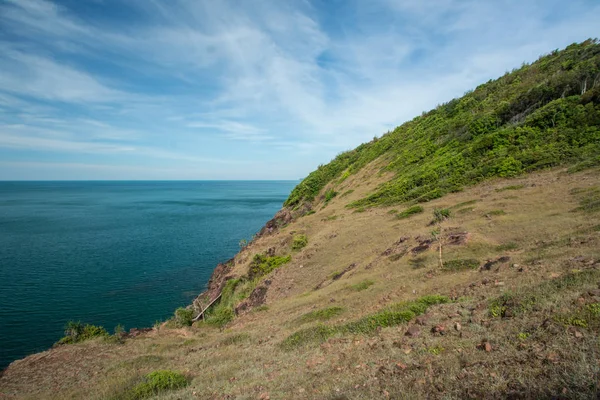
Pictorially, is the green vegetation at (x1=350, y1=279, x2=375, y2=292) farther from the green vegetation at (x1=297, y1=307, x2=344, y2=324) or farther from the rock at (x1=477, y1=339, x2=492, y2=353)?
the rock at (x1=477, y1=339, x2=492, y2=353)

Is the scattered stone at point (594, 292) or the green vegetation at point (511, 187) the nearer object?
the scattered stone at point (594, 292)

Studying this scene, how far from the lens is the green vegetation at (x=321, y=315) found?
15866 mm

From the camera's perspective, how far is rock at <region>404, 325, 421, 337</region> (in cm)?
1050

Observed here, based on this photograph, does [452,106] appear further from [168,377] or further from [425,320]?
[168,377]

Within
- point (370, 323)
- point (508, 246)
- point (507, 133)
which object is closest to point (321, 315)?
point (370, 323)

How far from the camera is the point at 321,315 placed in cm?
1622

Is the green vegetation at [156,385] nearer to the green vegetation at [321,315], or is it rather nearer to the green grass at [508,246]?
the green vegetation at [321,315]

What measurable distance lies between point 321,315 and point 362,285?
3.48m

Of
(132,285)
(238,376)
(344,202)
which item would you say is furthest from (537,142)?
(132,285)

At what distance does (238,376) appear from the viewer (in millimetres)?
11539

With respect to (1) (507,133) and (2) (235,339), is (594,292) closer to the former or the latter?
(2) (235,339)

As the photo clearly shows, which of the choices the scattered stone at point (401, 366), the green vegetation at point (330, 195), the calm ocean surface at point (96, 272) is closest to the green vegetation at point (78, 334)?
the calm ocean surface at point (96, 272)

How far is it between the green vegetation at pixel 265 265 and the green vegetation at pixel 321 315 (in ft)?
45.2

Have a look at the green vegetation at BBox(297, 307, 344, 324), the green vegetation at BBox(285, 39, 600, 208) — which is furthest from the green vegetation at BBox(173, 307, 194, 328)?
the green vegetation at BBox(285, 39, 600, 208)
